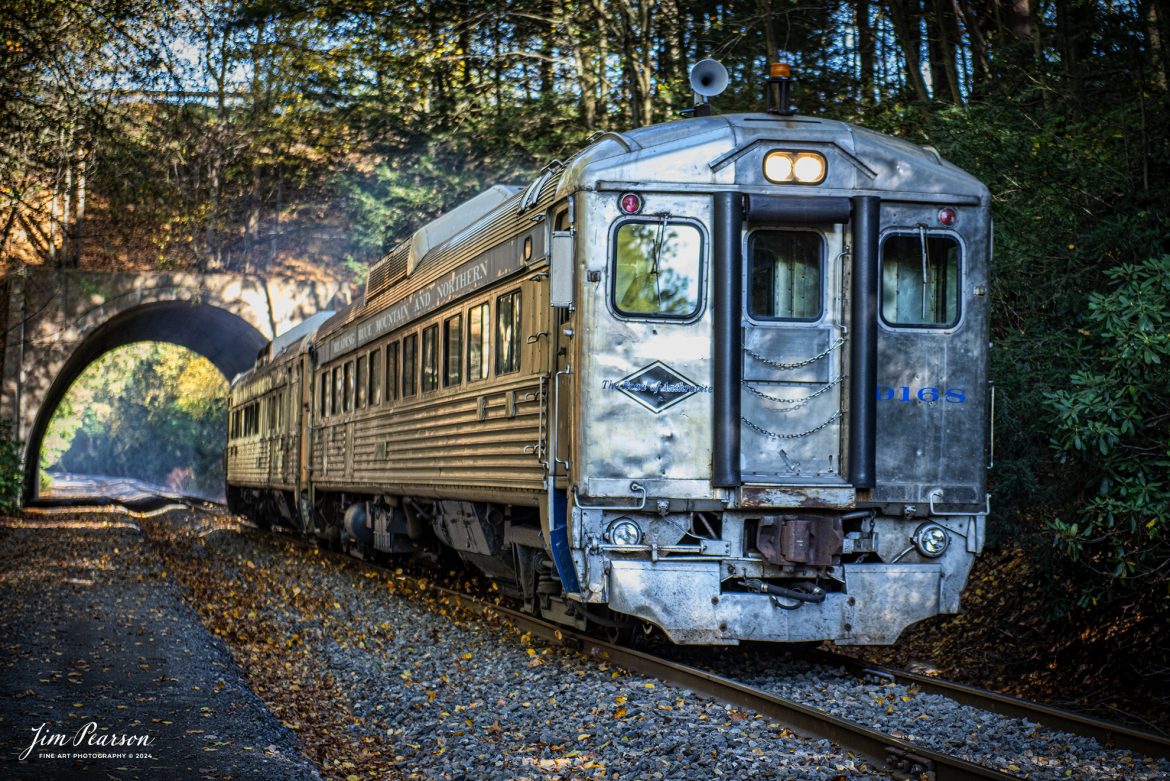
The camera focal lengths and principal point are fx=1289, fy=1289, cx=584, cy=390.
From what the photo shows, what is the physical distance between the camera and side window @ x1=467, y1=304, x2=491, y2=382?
10.0 m

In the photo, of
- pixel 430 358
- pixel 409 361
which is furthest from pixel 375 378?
pixel 430 358

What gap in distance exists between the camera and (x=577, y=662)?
8570 mm

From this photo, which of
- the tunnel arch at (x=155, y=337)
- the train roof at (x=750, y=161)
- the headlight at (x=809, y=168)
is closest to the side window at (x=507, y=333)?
the train roof at (x=750, y=161)

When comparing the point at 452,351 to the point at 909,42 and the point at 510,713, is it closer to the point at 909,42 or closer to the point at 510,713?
the point at 510,713

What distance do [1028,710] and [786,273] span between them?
291cm

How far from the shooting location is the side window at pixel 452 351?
10.7 metres

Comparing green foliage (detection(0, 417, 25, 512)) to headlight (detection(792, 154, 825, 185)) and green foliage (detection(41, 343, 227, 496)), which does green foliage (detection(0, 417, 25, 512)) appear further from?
headlight (detection(792, 154, 825, 185))

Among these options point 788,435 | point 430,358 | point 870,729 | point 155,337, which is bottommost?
point 870,729

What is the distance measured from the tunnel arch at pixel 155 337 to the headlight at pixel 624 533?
83.7ft

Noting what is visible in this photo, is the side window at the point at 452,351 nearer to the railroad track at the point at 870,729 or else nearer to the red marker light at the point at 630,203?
the railroad track at the point at 870,729

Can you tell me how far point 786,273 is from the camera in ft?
26.2

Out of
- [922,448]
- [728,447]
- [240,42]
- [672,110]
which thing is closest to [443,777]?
[728,447]

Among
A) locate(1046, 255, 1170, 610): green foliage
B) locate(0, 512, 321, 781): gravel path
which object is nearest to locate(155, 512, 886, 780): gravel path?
locate(0, 512, 321, 781): gravel path

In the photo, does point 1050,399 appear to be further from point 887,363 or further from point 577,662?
point 577,662
